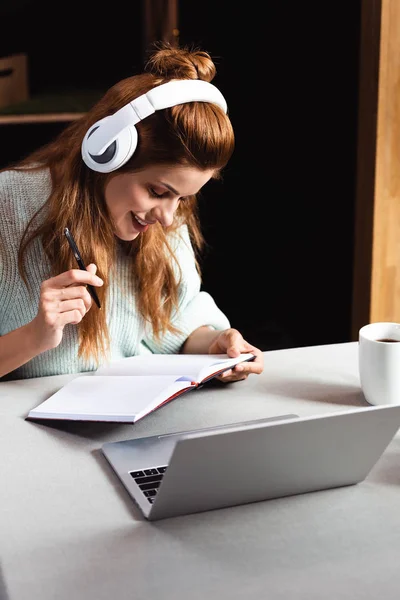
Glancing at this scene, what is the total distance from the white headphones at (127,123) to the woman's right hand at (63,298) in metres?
0.19

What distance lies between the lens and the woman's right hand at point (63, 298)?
3.94ft

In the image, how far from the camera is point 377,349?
3.87 feet

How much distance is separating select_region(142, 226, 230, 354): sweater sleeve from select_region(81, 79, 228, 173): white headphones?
1.20 feet

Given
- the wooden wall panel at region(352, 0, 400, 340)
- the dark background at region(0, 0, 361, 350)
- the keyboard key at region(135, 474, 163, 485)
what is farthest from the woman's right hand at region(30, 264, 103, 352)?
the dark background at region(0, 0, 361, 350)

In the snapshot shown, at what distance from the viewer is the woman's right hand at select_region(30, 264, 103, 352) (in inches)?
47.3

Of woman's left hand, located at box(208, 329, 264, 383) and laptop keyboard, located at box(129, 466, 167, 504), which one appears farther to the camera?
woman's left hand, located at box(208, 329, 264, 383)

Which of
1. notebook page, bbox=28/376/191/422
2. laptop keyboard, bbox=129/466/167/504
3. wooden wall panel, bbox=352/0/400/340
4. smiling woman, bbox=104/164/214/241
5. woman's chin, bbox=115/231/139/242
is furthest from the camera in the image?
wooden wall panel, bbox=352/0/400/340

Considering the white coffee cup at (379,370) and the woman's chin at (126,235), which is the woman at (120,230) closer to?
the woman's chin at (126,235)

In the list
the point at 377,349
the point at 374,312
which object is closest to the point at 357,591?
the point at 377,349

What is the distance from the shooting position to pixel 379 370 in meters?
1.19

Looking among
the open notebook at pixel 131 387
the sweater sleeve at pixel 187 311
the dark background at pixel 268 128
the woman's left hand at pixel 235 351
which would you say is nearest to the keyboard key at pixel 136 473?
the open notebook at pixel 131 387

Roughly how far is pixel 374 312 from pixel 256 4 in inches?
47.2

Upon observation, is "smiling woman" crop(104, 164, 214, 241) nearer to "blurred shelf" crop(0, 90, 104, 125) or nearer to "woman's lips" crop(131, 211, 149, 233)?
"woman's lips" crop(131, 211, 149, 233)

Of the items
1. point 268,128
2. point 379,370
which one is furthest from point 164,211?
point 268,128
